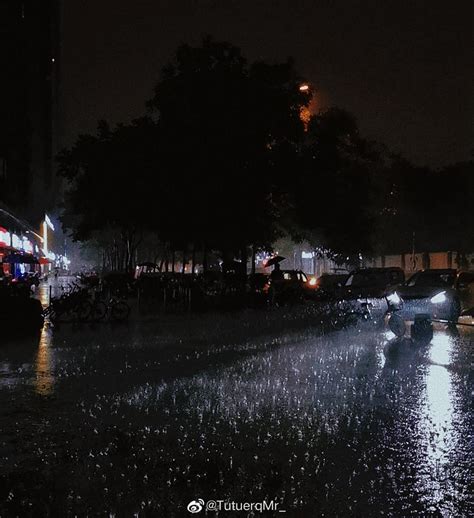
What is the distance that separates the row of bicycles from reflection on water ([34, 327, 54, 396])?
15.0 ft

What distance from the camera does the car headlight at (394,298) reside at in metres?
17.8

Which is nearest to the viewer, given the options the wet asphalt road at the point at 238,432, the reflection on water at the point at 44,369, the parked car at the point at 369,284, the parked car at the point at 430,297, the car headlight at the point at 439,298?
the wet asphalt road at the point at 238,432

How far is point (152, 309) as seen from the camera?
30.6 metres

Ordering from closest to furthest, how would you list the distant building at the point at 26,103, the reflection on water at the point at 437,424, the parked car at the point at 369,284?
the reflection on water at the point at 437,424 < the parked car at the point at 369,284 < the distant building at the point at 26,103

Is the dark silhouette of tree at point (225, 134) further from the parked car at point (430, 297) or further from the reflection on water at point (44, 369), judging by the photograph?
the reflection on water at point (44, 369)

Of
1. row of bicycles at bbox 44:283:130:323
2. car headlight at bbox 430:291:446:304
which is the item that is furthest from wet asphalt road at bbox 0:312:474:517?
row of bicycles at bbox 44:283:130:323

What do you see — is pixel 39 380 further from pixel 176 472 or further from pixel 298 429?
pixel 176 472

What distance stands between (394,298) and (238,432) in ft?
36.6

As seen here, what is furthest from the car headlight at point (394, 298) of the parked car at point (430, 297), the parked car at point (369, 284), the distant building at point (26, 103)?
the distant building at point (26, 103)

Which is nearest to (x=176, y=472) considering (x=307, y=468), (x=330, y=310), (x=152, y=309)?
(x=307, y=468)

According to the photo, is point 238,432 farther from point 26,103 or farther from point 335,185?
point 26,103

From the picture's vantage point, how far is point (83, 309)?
23.2m

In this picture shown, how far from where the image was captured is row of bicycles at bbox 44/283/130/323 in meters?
22.7

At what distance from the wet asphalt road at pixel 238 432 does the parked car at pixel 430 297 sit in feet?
10.6
